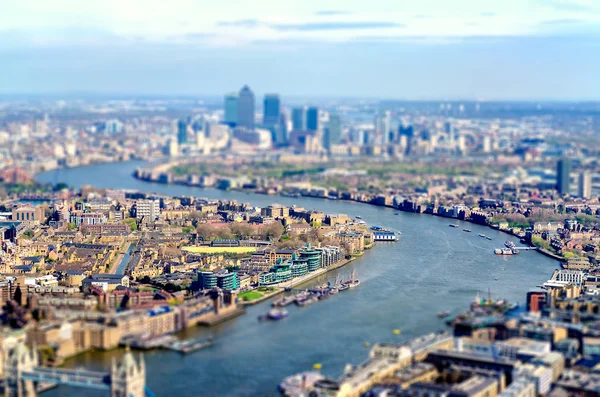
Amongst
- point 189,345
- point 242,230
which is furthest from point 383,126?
point 189,345

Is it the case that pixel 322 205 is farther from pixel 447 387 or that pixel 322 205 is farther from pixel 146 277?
pixel 447 387

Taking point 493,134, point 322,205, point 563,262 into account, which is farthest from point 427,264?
point 493,134

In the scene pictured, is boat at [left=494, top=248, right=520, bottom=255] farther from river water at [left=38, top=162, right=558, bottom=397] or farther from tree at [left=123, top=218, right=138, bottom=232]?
tree at [left=123, top=218, right=138, bottom=232]

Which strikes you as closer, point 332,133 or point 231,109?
point 332,133

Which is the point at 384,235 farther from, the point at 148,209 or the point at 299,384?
the point at 299,384

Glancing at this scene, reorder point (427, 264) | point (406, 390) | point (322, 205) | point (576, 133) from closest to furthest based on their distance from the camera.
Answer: point (406, 390) → point (427, 264) → point (322, 205) → point (576, 133)

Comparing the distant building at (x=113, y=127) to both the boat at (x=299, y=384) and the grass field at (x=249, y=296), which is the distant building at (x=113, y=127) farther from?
the boat at (x=299, y=384)

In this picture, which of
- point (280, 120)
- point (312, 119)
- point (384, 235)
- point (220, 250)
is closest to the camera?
point (220, 250)
